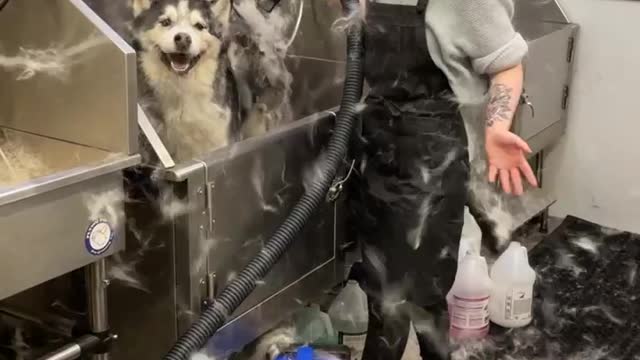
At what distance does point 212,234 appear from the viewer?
1.53 meters

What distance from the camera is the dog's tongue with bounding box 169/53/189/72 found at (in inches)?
62.1

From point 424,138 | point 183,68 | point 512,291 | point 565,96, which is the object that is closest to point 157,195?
point 183,68

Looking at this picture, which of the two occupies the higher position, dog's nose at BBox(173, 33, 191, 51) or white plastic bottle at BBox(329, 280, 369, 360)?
dog's nose at BBox(173, 33, 191, 51)

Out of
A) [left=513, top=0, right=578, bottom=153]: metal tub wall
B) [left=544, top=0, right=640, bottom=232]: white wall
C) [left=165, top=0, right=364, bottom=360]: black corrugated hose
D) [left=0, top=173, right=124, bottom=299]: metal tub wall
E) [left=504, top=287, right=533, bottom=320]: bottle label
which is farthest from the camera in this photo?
[left=544, top=0, right=640, bottom=232]: white wall

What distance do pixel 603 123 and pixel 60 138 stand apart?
153 centimetres

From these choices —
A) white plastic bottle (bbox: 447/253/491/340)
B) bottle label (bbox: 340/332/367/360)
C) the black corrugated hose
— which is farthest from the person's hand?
bottle label (bbox: 340/332/367/360)

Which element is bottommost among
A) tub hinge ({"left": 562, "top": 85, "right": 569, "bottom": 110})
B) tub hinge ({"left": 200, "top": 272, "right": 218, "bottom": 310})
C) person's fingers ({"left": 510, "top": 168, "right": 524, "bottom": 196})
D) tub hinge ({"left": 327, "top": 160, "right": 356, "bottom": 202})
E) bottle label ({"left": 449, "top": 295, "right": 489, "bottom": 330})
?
bottle label ({"left": 449, "top": 295, "right": 489, "bottom": 330})

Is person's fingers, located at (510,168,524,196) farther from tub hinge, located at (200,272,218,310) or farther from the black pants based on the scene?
tub hinge, located at (200,272,218,310)

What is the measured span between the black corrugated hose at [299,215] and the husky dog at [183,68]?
0.62 ft

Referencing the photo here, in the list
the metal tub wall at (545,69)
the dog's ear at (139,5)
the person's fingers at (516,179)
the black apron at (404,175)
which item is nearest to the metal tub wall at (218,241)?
the black apron at (404,175)

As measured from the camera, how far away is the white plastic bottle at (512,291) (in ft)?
6.54

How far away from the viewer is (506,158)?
5.29ft

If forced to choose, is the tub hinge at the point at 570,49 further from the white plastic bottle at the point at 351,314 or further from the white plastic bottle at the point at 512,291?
the white plastic bottle at the point at 351,314

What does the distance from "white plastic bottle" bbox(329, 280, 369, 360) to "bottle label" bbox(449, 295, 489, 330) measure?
196mm
